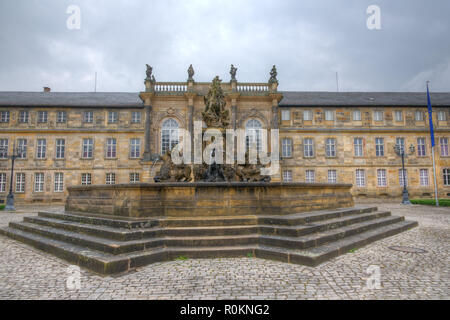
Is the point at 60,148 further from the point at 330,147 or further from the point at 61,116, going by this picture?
the point at 330,147

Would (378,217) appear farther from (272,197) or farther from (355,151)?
(355,151)

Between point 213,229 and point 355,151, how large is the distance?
1121 inches

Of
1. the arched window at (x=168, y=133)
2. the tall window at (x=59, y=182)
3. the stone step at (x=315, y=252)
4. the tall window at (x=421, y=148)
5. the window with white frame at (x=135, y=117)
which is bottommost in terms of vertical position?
the stone step at (x=315, y=252)

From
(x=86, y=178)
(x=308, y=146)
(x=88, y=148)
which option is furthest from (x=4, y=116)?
(x=308, y=146)

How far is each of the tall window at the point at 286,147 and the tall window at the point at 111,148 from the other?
59.7 feet

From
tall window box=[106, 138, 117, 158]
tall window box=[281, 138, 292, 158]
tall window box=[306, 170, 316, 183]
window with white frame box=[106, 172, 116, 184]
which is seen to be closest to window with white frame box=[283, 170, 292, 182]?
tall window box=[281, 138, 292, 158]

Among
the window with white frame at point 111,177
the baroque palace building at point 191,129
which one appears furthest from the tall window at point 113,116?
the window with white frame at point 111,177

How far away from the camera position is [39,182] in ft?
94.3

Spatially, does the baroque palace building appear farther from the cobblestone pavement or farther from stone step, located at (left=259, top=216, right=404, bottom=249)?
the cobblestone pavement

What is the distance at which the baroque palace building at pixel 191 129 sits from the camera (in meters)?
28.8

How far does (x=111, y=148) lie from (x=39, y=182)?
798 centimetres

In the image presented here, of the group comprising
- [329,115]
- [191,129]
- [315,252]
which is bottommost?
[315,252]

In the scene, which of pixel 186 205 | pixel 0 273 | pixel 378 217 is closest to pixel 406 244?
pixel 378 217

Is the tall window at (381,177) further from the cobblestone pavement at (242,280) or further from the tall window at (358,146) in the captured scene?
the cobblestone pavement at (242,280)
